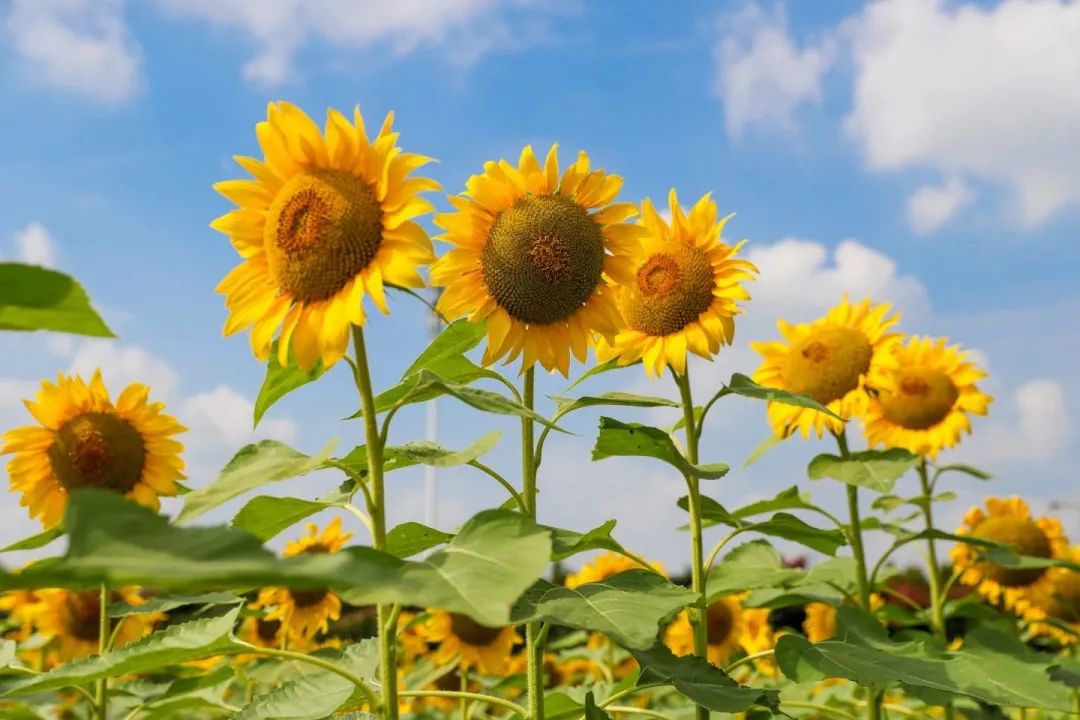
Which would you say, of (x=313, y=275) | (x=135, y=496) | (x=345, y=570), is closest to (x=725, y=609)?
(x=135, y=496)

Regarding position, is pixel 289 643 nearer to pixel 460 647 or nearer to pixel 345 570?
pixel 460 647

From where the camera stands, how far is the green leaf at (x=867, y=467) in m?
3.83

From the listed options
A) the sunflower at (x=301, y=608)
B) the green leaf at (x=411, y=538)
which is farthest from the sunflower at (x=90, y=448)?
the green leaf at (x=411, y=538)

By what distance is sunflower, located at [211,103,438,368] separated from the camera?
1.99 meters

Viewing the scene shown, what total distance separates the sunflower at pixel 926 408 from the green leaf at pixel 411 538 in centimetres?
316

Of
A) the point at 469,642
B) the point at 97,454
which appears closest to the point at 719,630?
the point at 469,642

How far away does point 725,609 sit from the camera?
619cm

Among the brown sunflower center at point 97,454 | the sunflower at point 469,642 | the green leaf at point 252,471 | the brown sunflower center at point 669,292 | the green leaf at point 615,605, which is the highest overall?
the brown sunflower center at point 669,292

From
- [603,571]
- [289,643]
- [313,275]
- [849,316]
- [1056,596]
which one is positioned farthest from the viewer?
[1056,596]

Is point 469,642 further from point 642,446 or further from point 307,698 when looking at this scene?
point 307,698

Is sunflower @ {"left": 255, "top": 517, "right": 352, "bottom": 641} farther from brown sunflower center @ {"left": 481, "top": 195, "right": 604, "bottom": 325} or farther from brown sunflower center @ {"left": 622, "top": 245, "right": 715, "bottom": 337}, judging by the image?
brown sunflower center @ {"left": 481, "top": 195, "right": 604, "bottom": 325}

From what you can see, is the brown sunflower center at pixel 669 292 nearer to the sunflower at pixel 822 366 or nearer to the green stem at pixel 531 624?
the green stem at pixel 531 624

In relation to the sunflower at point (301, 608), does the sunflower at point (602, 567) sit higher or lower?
higher

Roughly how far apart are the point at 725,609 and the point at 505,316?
4.08 meters
